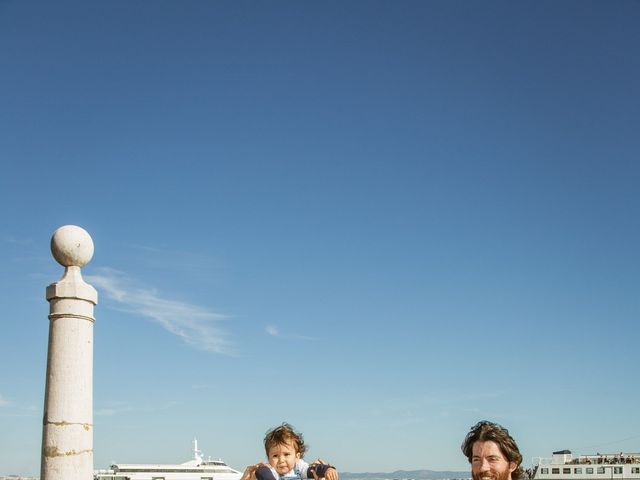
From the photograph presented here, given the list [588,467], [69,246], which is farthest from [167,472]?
[69,246]

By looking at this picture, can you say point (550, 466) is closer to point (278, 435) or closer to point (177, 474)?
point (177, 474)

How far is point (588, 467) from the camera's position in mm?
83250

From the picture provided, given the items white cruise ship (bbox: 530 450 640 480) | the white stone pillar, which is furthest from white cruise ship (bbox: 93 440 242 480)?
the white stone pillar

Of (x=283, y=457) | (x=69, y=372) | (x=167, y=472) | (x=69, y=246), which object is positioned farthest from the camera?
(x=167, y=472)

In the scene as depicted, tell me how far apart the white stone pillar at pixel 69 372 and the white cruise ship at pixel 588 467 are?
243 feet

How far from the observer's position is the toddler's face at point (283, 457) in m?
6.45

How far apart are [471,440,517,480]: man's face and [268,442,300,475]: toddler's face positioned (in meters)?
1.99

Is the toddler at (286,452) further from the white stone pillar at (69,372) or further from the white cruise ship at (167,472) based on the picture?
the white cruise ship at (167,472)

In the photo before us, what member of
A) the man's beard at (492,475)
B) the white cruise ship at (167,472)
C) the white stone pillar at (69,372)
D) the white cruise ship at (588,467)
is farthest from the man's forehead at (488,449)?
the white cruise ship at (167,472)

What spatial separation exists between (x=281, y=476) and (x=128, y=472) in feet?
332

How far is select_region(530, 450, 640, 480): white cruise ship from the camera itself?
8056 centimetres

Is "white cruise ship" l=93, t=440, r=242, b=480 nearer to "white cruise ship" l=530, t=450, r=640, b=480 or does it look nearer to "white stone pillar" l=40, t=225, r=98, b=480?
"white cruise ship" l=530, t=450, r=640, b=480

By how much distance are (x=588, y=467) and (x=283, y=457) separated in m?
84.6

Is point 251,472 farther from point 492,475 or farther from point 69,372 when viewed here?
point 69,372
